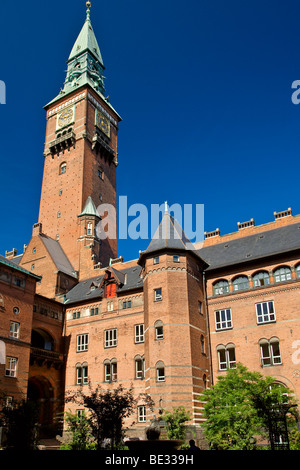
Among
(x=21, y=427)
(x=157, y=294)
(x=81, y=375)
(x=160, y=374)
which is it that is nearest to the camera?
(x=21, y=427)

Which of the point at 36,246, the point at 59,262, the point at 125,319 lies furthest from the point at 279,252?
the point at 36,246

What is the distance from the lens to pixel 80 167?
64.8 meters

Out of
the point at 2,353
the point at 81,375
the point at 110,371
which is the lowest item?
the point at 81,375

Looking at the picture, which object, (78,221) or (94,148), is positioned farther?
(94,148)

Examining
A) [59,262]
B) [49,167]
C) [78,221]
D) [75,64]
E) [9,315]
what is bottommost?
[9,315]

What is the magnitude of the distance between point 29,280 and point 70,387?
12.1 m

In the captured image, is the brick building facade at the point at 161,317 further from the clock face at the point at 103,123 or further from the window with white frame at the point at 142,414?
the clock face at the point at 103,123

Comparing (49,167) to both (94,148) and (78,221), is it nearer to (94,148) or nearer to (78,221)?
(94,148)

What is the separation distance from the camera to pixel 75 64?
79812mm

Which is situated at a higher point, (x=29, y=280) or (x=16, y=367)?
(x=29, y=280)

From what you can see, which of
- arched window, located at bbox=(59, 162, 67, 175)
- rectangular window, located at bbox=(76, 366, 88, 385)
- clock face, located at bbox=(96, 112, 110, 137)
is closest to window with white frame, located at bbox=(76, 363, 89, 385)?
rectangular window, located at bbox=(76, 366, 88, 385)

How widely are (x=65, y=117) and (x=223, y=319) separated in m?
48.0

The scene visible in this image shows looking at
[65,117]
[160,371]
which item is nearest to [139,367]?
[160,371]

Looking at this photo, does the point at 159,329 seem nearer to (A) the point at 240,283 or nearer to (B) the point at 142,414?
(B) the point at 142,414
